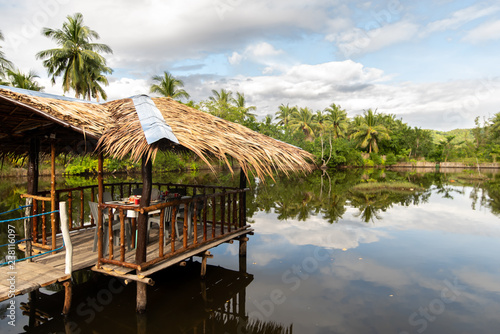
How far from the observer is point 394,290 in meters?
6.63

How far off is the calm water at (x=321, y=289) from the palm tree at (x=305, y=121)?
47419 mm

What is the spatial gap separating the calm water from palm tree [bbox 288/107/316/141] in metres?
47.4

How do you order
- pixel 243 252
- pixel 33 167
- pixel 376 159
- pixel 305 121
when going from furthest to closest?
pixel 305 121 → pixel 376 159 → pixel 243 252 → pixel 33 167

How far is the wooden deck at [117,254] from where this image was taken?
17.0ft

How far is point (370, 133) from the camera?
4941 cm

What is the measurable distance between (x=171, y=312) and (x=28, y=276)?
2339 mm

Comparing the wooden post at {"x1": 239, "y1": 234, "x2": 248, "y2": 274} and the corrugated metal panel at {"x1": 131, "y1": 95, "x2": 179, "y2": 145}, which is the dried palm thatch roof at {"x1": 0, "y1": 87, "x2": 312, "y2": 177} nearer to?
the corrugated metal panel at {"x1": 131, "y1": 95, "x2": 179, "y2": 145}

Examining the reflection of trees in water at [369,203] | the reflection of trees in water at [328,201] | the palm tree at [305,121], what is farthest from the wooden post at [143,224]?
the palm tree at [305,121]

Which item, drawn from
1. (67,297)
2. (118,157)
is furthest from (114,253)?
(118,157)

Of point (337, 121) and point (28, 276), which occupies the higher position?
point (337, 121)

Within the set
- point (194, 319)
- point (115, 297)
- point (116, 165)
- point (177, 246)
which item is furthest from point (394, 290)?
point (116, 165)

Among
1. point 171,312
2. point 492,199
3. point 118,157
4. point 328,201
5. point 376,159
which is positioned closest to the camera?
point 118,157

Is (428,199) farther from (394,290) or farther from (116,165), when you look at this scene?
(116,165)

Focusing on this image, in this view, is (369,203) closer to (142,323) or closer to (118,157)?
(142,323)
